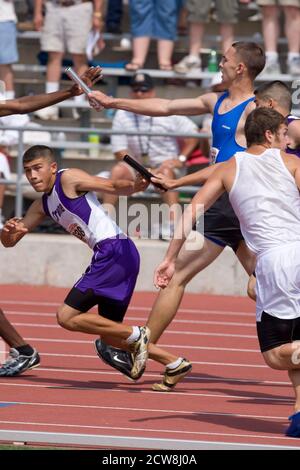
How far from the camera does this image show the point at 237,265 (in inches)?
572

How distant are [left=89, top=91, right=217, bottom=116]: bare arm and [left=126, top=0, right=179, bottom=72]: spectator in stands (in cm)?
679

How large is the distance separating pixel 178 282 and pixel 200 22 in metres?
7.75

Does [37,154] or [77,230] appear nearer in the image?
[37,154]

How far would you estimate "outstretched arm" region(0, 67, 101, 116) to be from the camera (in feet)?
31.4

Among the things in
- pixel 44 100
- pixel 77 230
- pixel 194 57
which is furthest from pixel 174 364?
pixel 194 57

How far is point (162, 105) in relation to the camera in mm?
10086

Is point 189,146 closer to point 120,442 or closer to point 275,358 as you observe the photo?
point 275,358

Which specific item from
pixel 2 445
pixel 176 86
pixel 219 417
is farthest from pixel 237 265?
pixel 2 445

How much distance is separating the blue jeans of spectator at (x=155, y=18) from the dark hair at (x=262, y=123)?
9219mm

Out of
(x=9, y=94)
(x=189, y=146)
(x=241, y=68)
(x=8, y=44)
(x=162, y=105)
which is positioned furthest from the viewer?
(x=8, y=44)

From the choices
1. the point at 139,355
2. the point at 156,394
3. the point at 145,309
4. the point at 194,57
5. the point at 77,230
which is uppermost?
the point at 194,57

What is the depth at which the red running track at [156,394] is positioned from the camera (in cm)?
759

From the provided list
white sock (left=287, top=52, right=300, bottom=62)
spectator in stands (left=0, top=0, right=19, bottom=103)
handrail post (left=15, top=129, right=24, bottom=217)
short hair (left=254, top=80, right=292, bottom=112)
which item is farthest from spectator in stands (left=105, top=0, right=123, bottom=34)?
short hair (left=254, top=80, right=292, bottom=112)
